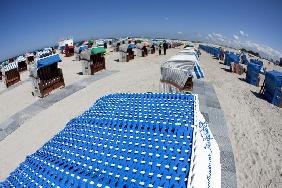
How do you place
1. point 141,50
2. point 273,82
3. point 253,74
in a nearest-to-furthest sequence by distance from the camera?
point 273,82
point 253,74
point 141,50

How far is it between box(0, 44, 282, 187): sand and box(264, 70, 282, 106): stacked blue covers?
0.74 metres

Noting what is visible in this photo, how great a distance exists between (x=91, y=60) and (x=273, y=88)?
17622 millimetres

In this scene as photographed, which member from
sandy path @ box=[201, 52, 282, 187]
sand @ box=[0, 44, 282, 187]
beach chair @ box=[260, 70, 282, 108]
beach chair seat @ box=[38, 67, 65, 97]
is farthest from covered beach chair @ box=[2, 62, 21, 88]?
beach chair @ box=[260, 70, 282, 108]

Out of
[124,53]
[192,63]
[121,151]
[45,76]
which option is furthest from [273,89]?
[124,53]

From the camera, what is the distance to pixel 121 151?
4.99 meters

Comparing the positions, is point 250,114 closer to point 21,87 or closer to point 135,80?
point 135,80

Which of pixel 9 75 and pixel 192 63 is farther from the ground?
pixel 192 63

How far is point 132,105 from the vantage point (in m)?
7.40

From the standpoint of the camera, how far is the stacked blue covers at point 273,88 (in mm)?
18281

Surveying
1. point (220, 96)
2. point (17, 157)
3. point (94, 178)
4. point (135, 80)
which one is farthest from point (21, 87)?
point (94, 178)

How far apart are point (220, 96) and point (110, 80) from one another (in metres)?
10.6

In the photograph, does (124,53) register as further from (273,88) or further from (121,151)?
(121,151)

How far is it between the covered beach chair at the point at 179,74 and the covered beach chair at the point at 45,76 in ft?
33.5

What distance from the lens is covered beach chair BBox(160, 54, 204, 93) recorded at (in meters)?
14.8
